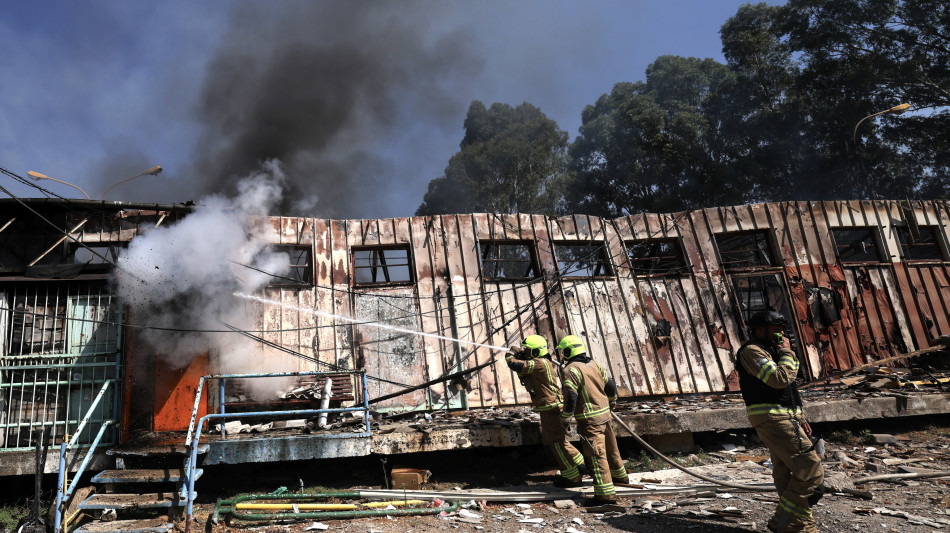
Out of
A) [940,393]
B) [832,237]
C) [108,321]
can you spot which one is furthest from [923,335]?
[108,321]

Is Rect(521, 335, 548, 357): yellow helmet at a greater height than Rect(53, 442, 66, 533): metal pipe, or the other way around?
Rect(521, 335, 548, 357): yellow helmet

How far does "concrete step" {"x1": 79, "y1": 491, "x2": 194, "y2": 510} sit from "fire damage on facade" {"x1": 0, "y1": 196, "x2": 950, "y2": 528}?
607 mm

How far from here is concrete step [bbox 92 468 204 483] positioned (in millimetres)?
6207

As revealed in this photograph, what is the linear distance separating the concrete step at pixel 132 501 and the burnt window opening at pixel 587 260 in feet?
25.2

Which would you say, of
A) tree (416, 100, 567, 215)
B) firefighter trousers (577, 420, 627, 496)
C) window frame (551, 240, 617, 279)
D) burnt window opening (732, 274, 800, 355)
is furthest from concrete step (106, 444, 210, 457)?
tree (416, 100, 567, 215)

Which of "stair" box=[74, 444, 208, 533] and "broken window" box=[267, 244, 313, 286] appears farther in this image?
"broken window" box=[267, 244, 313, 286]

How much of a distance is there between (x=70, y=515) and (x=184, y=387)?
Answer: 2891 millimetres

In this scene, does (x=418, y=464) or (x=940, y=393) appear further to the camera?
(x=940, y=393)

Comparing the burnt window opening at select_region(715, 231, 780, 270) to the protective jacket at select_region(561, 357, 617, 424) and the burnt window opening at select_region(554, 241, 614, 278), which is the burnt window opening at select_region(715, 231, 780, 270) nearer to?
the burnt window opening at select_region(554, 241, 614, 278)

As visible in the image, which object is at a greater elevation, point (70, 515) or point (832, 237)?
point (832, 237)

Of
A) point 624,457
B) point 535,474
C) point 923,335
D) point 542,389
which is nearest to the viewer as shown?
point 542,389

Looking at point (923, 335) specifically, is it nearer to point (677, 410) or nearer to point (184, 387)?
point (677, 410)

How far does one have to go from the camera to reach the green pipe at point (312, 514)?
570 cm

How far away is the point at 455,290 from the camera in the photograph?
34.8 feet
